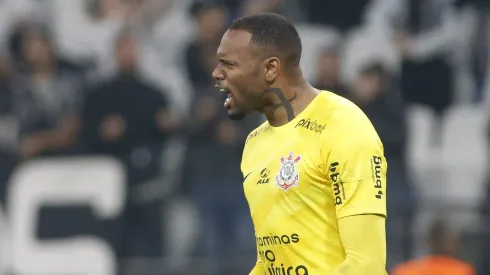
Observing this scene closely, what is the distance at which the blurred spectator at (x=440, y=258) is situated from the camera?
9352 mm

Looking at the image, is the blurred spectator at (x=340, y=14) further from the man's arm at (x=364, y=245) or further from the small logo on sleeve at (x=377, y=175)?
the man's arm at (x=364, y=245)

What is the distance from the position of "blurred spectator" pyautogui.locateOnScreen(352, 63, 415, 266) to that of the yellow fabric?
18.6 feet

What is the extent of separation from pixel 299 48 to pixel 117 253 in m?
6.18

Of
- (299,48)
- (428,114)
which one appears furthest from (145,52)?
(299,48)

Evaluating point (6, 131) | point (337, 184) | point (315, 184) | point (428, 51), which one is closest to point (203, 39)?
point (6, 131)

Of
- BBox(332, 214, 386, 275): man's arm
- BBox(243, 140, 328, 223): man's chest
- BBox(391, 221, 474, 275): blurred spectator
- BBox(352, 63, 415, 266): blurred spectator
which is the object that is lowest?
BBox(391, 221, 474, 275): blurred spectator

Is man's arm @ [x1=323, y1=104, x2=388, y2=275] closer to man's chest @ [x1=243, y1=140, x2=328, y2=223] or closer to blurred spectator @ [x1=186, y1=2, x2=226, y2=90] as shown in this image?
man's chest @ [x1=243, y1=140, x2=328, y2=223]

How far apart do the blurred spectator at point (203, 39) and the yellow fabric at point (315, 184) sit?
19.7 ft

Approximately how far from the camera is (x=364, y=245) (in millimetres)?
3822

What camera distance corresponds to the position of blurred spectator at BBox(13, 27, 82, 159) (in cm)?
1005

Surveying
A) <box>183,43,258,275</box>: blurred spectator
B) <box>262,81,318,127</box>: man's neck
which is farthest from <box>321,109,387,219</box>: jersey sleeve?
<box>183,43,258,275</box>: blurred spectator

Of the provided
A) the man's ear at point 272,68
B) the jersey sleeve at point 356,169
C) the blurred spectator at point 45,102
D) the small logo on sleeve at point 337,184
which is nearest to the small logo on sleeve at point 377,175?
the jersey sleeve at point 356,169

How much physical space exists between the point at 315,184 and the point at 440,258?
18.3 feet

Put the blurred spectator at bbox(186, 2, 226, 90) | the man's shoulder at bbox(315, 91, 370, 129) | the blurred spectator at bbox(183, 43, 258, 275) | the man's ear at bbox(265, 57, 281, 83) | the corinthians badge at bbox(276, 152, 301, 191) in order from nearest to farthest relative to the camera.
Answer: the man's shoulder at bbox(315, 91, 370, 129)
the corinthians badge at bbox(276, 152, 301, 191)
the man's ear at bbox(265, 57, 281, 83)
the blurred spectator at bbox(183, 43, 258, 275)
the blurred spectator at bbox(186, 2, 226, 90)
